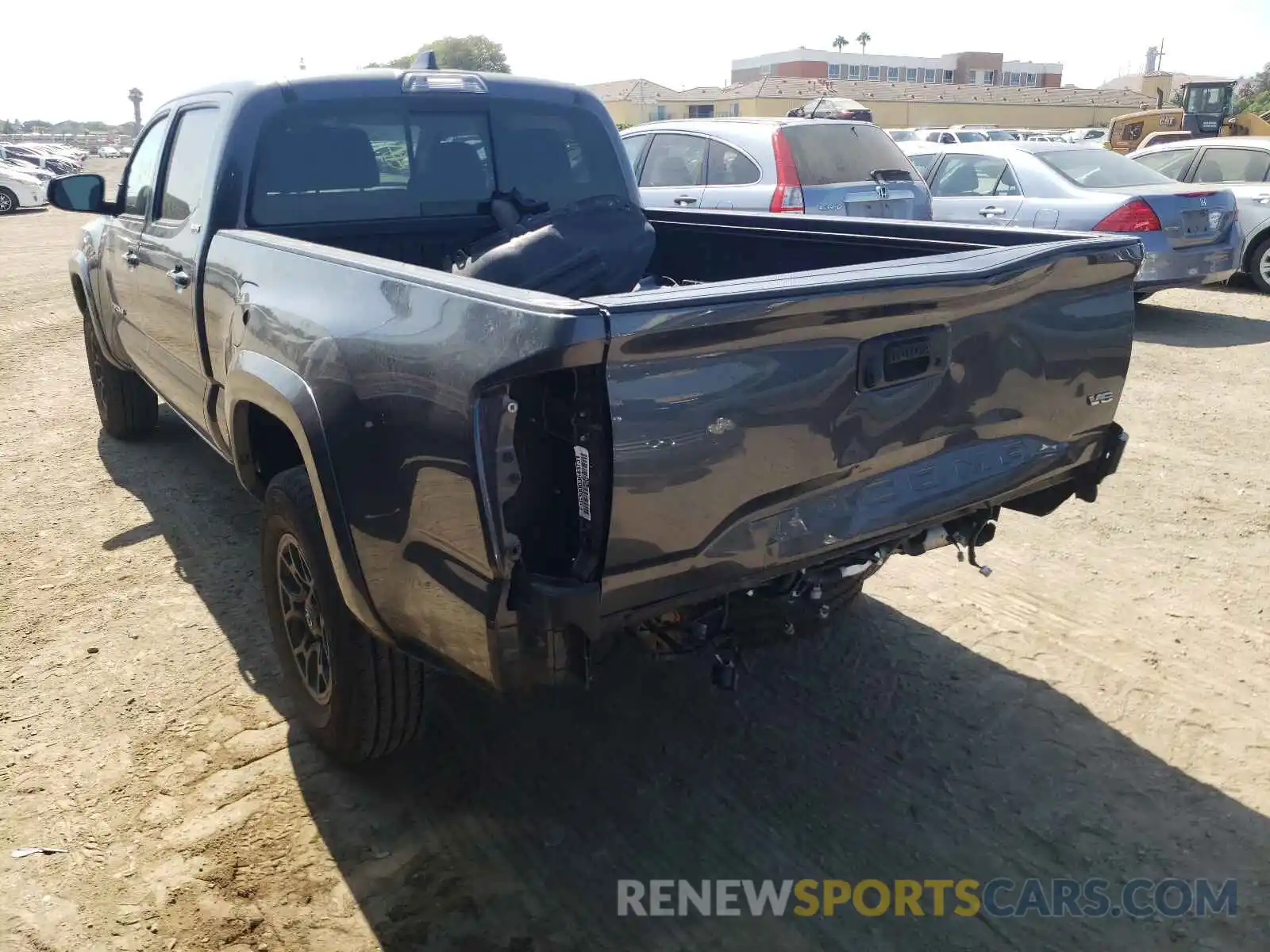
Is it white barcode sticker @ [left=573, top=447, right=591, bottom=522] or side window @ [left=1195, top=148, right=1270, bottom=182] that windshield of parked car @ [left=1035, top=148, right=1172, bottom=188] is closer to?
side window @ [left=1195, top=148, right=1270, bottom=182]

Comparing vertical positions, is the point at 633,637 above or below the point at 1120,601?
above

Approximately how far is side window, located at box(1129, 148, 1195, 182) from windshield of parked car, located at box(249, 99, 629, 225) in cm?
915

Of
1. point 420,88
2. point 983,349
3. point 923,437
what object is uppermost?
point 420,88

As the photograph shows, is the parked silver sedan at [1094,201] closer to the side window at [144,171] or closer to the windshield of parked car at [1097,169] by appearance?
the windshield of parked car at [1097,169]

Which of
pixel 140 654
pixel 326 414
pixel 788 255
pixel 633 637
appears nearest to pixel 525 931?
pixel 633 637

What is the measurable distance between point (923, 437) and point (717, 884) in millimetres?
1303

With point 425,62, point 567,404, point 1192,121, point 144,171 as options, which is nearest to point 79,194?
point 144,171

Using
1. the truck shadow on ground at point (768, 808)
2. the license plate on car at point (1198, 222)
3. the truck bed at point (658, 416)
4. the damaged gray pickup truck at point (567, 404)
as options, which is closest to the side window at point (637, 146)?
the license plate on car at point (1198, 222)

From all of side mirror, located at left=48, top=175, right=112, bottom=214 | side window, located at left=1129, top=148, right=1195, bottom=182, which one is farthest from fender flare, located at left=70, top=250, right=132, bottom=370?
side window, located at left=1129, top=148, right=1195, bottom=182

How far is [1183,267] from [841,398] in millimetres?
8050

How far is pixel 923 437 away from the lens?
8.78ft

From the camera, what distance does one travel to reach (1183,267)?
9023 millimetres

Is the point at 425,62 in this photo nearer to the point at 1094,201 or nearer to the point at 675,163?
the point at 675,163

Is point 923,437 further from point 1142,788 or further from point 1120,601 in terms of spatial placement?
point 1120,601
